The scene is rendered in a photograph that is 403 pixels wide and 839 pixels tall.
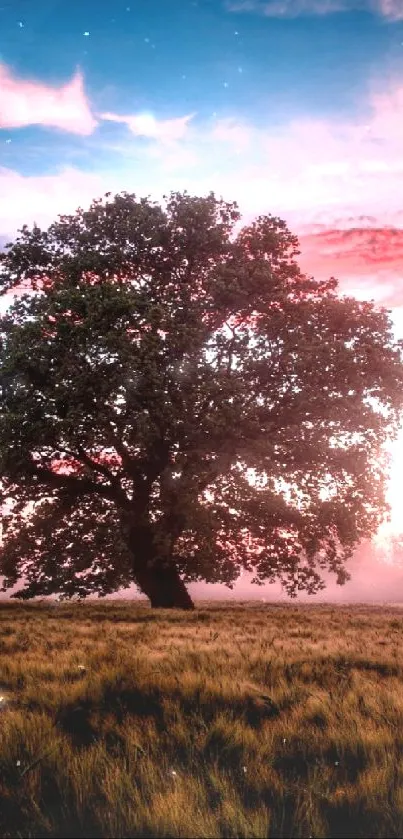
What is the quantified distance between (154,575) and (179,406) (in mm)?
6977

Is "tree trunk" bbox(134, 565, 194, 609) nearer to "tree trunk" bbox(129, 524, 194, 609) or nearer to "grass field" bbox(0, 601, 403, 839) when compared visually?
"tree trunk" bbox(129, 524, 194, 609)

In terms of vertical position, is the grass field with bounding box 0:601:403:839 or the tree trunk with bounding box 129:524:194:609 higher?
the tree trunk with bounding box 129:524:194:609

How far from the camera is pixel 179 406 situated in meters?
23.1

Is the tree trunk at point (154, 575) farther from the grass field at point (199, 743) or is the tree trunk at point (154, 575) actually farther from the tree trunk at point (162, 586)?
the grass field at point (199, 743)

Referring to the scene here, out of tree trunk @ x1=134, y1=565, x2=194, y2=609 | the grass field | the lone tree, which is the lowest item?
the grass field

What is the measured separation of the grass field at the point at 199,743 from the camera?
18.2ft

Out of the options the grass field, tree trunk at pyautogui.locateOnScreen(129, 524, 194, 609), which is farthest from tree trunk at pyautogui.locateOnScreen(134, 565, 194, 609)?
the grass field

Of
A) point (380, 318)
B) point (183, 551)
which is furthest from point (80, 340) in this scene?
point (380, 318)

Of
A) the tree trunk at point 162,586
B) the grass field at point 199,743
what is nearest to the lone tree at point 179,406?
the tree trunk at point 162,586

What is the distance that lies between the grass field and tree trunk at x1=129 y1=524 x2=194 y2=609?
14.3 meters

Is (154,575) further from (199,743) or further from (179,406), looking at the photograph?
(199,743)

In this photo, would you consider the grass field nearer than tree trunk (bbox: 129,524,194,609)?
Yes

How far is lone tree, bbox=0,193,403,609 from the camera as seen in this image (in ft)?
74.2

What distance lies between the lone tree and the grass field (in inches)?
465
